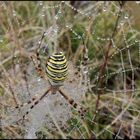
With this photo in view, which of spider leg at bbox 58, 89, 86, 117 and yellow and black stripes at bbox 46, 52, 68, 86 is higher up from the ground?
yellow and black stripes at bbox 46, 52, 68, 86

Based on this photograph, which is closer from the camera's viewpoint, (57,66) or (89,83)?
(57,66)

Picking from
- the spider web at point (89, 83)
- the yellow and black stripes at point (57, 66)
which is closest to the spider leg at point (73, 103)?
the spider web at point (89, 83)

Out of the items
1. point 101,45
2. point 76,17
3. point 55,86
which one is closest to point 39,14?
point 76,17

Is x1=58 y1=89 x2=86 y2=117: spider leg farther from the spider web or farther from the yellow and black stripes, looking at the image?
the yellow and black stripes

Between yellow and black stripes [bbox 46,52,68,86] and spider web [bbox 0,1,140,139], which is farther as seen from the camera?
spider web [bbox 0,1,140,139]

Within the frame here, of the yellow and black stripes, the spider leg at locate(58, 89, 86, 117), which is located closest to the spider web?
the spider leg at locate(58, 89, 86, 117)

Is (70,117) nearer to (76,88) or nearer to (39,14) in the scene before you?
(76,88)

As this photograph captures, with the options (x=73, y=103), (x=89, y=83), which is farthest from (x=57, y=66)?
(x=89, y=83)

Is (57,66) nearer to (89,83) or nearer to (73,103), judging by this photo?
(73,103)

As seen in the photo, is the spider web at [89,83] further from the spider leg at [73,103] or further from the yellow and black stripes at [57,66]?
the yellow and black stripes at [57,66]
